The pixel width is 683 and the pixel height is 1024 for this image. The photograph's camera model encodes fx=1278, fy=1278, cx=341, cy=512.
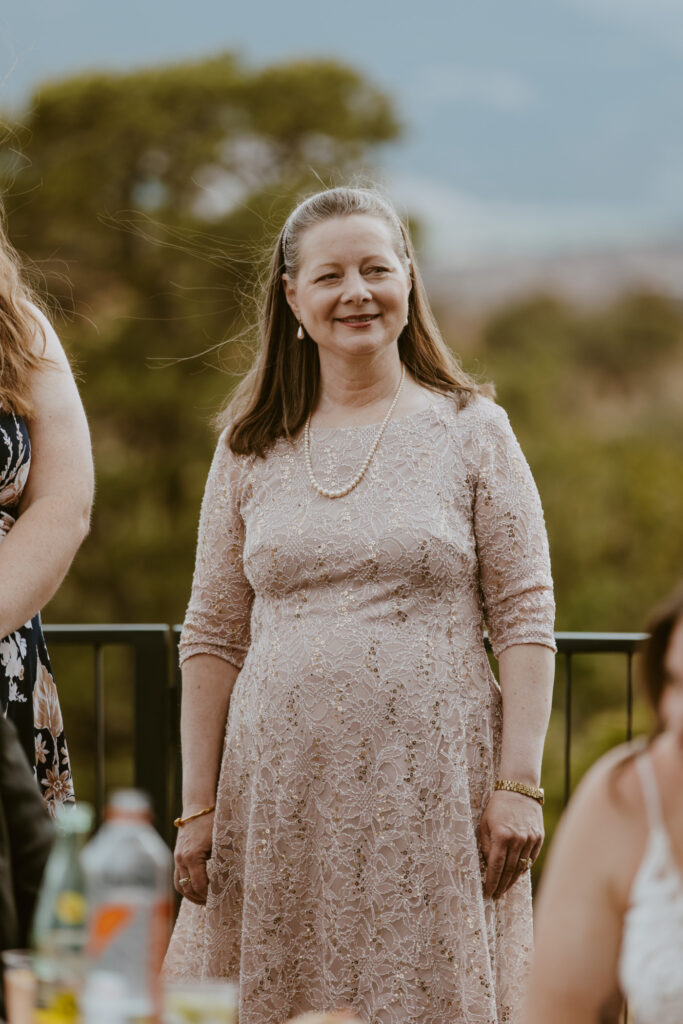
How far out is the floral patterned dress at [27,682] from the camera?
200cm

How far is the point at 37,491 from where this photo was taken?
203cm

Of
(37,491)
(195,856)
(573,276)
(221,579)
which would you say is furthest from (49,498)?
(573,276)

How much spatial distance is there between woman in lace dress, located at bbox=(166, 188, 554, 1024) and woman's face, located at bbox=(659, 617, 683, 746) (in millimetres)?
909

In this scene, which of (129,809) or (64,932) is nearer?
(129,809)

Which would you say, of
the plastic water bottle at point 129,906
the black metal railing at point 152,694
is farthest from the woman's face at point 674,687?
the black metal railing at point 152,694

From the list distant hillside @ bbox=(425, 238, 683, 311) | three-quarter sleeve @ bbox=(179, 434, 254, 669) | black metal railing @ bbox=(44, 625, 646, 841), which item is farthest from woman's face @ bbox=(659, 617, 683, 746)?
distant hillside @ bbox=(425, 238, 683, 311)

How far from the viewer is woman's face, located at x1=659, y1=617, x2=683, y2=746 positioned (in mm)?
1271

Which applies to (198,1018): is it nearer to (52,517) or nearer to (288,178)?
(52,517)

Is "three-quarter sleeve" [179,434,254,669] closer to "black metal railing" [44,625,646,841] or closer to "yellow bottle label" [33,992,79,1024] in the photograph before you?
"black metal railing" [44,625,646,841]

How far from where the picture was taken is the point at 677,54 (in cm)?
1606

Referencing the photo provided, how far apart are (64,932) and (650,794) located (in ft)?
1.92

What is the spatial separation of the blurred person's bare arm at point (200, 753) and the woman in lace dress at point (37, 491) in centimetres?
35

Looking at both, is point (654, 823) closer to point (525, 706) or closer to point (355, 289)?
point (525, 706)

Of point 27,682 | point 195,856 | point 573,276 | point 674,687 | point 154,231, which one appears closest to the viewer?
point 674,687
